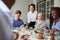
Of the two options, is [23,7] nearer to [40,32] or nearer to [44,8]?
[44,8]

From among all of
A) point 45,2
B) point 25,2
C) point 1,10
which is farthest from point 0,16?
point 25,2

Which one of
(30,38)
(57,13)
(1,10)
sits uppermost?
(1,10)

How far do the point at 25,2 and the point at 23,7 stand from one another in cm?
23

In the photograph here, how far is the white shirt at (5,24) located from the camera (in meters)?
0.75

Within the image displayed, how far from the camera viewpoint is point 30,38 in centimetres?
281

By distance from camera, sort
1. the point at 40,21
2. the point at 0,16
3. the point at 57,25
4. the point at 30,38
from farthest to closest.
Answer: the point at 40,21
the point at 57,25
the point at 30,38
the point at 0,16

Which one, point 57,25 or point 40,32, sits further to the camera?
point 57,25

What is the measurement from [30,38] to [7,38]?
6.76 feet

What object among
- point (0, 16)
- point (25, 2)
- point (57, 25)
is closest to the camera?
point (0, 16)

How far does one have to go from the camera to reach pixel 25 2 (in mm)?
9156

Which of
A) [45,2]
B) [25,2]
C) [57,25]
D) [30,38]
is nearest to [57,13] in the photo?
[57,25]

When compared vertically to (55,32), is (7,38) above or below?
above

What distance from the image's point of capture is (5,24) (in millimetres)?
762

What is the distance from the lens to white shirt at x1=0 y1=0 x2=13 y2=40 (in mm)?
752
